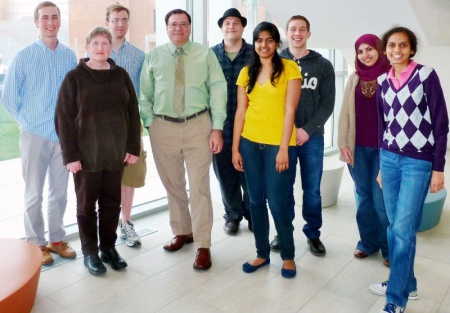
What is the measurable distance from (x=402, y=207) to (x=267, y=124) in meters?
0.83

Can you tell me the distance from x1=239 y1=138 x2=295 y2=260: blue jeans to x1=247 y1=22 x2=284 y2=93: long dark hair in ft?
1.15

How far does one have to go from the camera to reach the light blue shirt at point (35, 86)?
8.88ft

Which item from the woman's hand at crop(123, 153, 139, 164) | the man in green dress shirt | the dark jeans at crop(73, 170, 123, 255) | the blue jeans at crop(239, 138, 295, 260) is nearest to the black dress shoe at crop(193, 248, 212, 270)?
the man in green dress shirt

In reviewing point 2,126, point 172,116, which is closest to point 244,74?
point 172,116

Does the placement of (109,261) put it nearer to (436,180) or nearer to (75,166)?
(75,166)

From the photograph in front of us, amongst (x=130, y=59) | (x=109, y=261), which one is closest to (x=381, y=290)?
(x=109, y=261)

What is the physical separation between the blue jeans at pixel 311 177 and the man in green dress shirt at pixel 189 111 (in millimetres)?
573

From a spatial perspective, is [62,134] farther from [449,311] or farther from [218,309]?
[449,311]

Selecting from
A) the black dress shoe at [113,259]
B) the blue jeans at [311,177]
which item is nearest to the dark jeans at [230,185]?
the blue jeans at [311,177]

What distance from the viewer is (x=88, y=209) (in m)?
2.73

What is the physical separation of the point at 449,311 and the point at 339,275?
2.10 feet

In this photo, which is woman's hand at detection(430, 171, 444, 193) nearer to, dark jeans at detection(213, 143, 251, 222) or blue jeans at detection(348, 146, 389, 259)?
blue jeans at detection(348, 146, 389, 259)

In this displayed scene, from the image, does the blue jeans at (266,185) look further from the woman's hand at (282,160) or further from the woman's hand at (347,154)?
the woman's hand at (347,154)

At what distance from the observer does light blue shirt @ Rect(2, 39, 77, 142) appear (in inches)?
107
